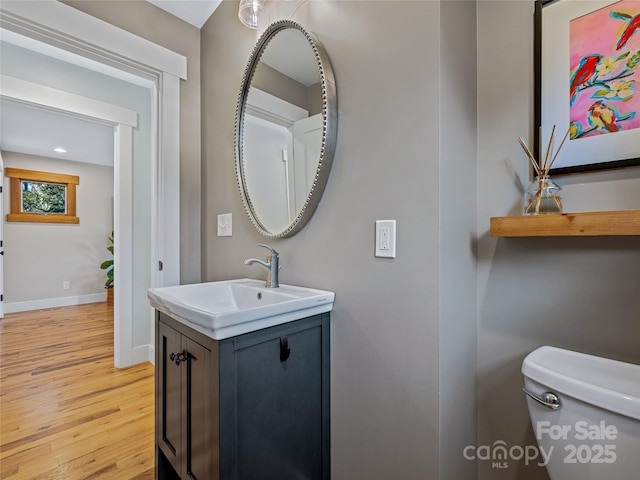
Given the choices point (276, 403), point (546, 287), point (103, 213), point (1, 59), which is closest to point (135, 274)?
point (1, 59)

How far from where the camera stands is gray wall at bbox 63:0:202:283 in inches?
70.2

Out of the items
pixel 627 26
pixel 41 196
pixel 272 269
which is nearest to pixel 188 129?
pixel 272 269

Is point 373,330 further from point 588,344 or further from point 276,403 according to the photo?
Answer: point 588,344

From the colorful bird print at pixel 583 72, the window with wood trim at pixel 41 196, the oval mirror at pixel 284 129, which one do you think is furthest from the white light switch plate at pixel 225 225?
the window with wood trim at pixel 41 196

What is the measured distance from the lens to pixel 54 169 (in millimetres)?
4719

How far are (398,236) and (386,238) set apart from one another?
40mm

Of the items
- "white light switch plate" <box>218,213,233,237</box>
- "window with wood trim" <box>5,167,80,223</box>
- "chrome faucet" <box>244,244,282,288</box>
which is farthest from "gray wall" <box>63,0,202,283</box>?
"window with wood trim" <box>5,167,80,223</box>

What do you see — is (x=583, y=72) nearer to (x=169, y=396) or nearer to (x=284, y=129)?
(x=284, y=129)

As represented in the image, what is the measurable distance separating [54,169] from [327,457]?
5.88 meters

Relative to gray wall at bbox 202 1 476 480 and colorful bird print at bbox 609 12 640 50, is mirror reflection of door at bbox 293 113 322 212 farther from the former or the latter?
colorful bird print at bbox 609 12 640 50

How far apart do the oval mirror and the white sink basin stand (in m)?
0.28

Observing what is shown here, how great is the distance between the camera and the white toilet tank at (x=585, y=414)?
24.2 inches

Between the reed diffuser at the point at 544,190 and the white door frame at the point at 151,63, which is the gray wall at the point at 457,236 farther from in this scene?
the white door frame at the point at 151,63

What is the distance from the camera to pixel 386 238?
96 cm
